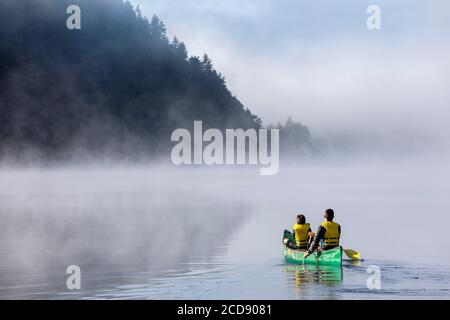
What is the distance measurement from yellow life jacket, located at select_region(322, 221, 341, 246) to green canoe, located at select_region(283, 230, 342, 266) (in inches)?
14.2

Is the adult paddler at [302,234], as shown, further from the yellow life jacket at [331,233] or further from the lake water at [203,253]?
the yellow life jacket at [331,233]

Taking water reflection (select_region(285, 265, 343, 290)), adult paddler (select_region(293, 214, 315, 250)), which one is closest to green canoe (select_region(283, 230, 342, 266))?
water reflection (select_region(285, 265, 343, 290))

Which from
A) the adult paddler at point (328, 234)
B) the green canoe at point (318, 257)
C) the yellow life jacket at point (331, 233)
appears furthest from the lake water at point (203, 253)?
the yellow life jacket at point (331, 233)

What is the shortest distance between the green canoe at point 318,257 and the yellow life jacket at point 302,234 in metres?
0.40

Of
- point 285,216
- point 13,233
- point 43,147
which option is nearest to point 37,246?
point 13,233

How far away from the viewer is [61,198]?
95125mm

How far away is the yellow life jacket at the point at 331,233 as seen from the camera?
1304 inches

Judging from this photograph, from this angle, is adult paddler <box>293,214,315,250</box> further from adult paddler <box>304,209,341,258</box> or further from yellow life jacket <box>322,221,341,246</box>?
yellow life jacket <box>322,221,341,246</box>

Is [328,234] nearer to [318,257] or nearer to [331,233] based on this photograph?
[331,233]

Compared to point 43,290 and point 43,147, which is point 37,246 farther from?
point 43,147

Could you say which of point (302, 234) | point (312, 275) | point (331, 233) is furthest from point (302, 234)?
point (312, 275)

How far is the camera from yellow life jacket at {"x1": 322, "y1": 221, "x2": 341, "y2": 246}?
109 feet

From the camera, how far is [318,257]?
34.5 metres
